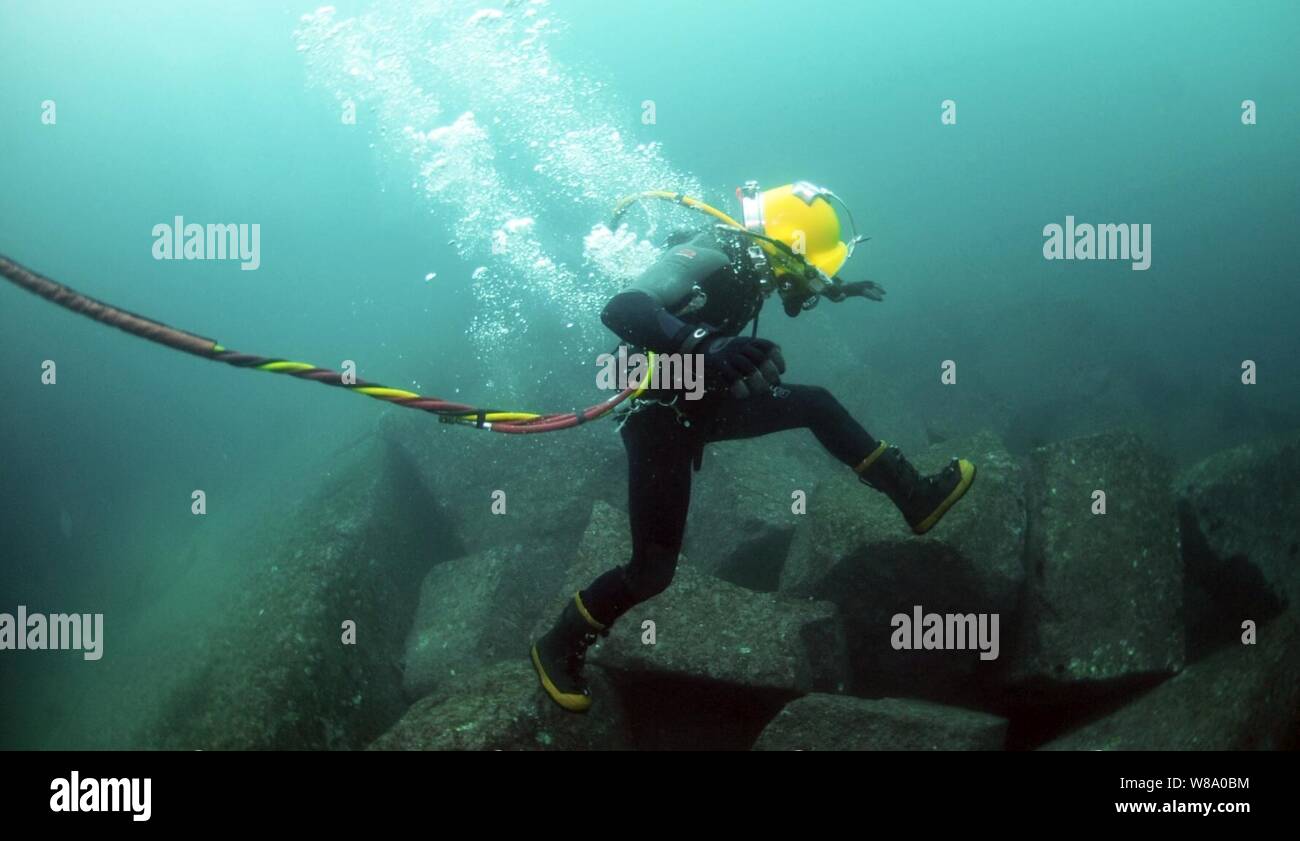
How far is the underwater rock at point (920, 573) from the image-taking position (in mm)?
3850

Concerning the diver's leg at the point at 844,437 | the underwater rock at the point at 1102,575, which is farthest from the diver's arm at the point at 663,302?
the underwater rock at the point at 1102,575

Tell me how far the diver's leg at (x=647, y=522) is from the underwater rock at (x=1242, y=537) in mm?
3616

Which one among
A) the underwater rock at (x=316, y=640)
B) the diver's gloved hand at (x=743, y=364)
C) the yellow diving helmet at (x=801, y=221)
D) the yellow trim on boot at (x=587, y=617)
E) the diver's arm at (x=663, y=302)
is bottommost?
the underwater rock at (x=316, y=640)

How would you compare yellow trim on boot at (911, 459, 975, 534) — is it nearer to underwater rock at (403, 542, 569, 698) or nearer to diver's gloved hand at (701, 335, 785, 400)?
diver's gloved hand at (701, 335, 785, 400)

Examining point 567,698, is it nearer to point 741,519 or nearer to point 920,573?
point 920,573

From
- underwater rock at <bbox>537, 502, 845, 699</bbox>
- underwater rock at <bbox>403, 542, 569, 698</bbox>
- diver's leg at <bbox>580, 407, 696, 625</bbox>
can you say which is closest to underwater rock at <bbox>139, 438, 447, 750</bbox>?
underwater rock at <bbox>403, 542, 569, 698</bbox>

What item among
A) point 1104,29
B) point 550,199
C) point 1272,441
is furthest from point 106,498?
point 1104,29

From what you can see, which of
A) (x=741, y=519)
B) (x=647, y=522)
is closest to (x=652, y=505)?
(x=647, y=522)

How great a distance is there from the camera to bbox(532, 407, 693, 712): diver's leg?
3.05 meters

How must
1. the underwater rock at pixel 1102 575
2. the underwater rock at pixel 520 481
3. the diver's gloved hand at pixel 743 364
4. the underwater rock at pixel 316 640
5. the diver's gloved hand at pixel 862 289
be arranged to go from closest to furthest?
the diver's gloved hand at pixel 743 364, the diver's gloved hand at pixel 862 289, the underwater rock at pixel 1102 575, the underwater rock at pixel 316 640, the underwater rock at pixel 520 481

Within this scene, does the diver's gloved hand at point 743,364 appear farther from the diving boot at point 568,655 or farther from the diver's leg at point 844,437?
the diving boot at point 568,655

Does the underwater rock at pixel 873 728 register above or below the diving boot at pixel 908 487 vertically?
below

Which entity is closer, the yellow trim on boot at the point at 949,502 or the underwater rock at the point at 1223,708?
the underwater rock at the point at 1223,708

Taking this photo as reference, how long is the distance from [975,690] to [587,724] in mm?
2531
